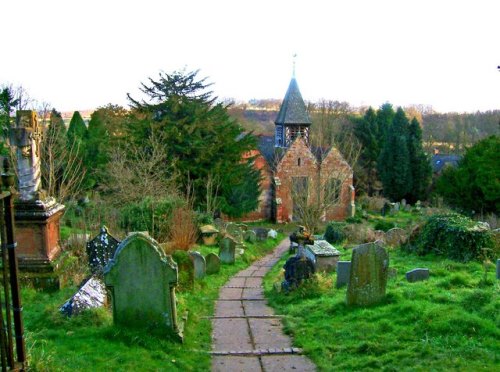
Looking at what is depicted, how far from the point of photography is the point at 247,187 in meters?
33.3

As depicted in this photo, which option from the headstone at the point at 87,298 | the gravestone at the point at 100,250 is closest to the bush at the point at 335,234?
the gravestone at the point at 100,250

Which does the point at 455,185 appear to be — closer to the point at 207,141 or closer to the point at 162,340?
the point at 207,141

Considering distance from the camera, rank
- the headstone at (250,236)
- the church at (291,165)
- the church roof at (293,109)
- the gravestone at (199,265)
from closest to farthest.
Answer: the gravestone at (199,265), the headstone at (250,236), the church at (291,165), the church roof at (293,109)

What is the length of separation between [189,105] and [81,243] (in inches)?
657

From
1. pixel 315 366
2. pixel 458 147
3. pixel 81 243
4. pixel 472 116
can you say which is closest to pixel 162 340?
pixel 315 366

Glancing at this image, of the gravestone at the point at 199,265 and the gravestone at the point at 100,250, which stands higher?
the gravestone at the point at 100,250

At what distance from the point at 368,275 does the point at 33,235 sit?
6236 millimetres

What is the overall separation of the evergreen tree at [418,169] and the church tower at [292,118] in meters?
11.8

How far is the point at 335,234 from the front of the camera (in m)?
23.5

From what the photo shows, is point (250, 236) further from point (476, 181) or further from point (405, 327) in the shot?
point (405, 327)

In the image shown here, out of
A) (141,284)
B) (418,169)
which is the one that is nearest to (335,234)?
(141,284)

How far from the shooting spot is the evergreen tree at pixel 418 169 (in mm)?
46469

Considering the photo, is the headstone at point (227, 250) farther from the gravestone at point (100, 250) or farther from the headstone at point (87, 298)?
the headstone at point (87, 298)

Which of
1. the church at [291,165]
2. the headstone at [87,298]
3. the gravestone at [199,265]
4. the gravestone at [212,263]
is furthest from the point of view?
the church at [291,165]
